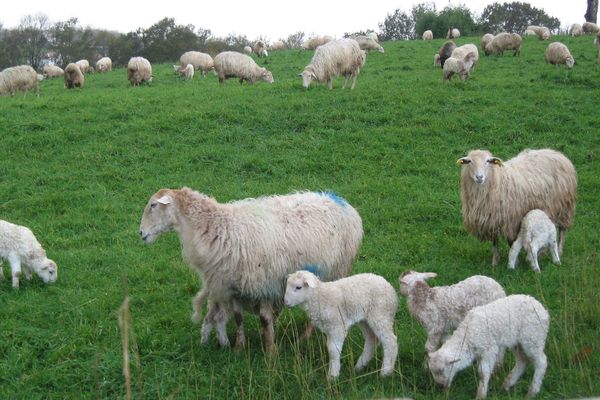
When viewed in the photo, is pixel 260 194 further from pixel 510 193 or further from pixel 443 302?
pixel 443 302

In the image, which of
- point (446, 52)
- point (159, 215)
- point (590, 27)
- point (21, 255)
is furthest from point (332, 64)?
point (590, 27)

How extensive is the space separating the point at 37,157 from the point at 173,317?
805cm

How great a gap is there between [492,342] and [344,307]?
3.95 ft

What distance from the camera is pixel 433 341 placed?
17.5 ft

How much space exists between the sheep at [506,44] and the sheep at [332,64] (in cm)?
1089

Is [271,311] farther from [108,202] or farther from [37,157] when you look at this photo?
[37,157]

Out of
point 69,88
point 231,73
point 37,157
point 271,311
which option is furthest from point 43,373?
point 69,88

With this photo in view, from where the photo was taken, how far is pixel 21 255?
24.8 ft

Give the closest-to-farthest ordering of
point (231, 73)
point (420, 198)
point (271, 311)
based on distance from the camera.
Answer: point (271, 311)
point (420, 198)
point (231, 73)

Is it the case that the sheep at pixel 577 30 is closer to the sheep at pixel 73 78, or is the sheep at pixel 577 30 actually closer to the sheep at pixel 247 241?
the sheep at pixel 73 78

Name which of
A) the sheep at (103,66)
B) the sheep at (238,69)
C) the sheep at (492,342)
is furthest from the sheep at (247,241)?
the sheep at (103,66)

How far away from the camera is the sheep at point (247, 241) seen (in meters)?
5.88

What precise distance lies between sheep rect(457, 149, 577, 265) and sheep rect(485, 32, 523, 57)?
1949 cm

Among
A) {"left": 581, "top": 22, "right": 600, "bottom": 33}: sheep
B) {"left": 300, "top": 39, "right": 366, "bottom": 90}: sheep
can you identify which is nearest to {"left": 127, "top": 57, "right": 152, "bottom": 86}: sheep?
{"left": 300, "top": 39, "right": 366, "bottom": 90}: sheep
